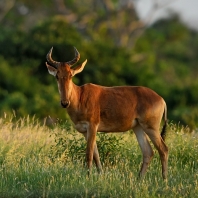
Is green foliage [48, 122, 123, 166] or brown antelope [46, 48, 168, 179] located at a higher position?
brown antelope [46, 48, 168, 179]

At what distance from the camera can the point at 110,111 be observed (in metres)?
11.8

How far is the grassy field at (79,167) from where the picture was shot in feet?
33.0

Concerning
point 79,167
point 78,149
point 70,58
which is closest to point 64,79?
point 79,167

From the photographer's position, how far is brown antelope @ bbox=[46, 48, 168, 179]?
11.6 metres

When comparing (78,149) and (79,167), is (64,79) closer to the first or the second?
(79,167)

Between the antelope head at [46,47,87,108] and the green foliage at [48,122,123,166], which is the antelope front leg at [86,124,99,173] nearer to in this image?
the antelope head at [46,47,87,108]

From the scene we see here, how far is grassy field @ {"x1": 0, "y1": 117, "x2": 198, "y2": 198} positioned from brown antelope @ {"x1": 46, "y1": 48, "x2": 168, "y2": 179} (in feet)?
1.34

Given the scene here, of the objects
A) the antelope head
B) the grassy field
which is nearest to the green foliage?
the grassy field

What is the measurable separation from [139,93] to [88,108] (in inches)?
36.7

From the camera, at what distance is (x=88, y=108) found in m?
11.6

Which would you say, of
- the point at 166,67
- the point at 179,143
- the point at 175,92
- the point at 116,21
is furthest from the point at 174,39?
the point at 179,143

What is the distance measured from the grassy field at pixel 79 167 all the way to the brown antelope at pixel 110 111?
408 mm

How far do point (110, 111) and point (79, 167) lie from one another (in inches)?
39.2

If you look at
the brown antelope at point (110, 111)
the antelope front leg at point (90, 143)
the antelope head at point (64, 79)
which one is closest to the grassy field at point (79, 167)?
the antelope front leg at point (90, 143)
